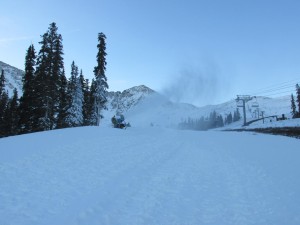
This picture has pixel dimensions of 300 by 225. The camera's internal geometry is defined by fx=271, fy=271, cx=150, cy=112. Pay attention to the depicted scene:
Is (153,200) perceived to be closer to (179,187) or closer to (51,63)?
(179,187)

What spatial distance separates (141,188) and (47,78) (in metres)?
34.1

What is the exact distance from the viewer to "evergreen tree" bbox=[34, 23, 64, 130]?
38000 millimetres

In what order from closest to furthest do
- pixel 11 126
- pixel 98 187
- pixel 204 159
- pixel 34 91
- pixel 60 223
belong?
pixel 60 223, pixel 98 187, pixel 204 159, pixel 34 91, pixel 11 126

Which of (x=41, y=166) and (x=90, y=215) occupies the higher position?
(x=41, y=166)

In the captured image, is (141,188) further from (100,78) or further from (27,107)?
(100,78)

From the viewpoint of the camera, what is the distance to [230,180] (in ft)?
33.3

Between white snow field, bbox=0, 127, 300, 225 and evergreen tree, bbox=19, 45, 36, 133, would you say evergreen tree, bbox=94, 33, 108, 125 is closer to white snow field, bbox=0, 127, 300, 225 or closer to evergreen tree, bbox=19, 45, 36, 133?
evergreen tree, bbox=19, 45, 36, 133

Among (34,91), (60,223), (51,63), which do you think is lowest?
(60,223)

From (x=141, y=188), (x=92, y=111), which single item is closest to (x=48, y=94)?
(x=92, y=111)

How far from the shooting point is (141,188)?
8.81 meters

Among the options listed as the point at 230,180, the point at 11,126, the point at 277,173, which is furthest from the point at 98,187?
the point at 11,126

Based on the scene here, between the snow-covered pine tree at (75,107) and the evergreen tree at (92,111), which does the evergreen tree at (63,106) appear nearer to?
the snow-covered pine tree at (75,107)

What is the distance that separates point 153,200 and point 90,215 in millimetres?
2006

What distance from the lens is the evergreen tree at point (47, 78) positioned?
38000 millimetres
